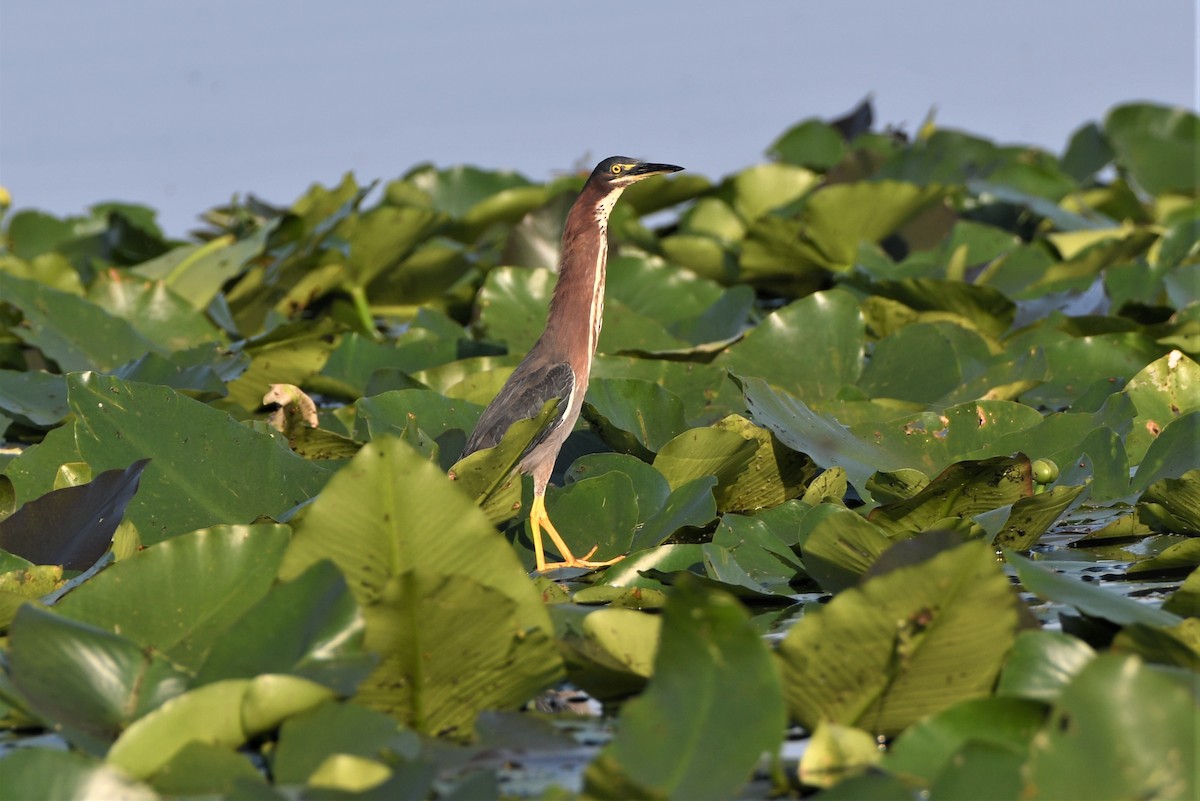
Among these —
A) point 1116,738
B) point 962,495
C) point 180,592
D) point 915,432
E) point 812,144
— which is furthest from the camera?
point 812,144

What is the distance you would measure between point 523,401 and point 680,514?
1.03 meters

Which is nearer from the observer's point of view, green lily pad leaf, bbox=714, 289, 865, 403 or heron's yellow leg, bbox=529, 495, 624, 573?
heron's yellow leg, bbox=529, 495, 624, 573

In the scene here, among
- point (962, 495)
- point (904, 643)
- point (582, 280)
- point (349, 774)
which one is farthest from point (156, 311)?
point (904, 643)

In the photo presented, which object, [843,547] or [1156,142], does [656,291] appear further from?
[1156,142]

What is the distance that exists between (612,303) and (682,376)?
82 centimetres

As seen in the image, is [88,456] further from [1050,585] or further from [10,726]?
[1050,585]

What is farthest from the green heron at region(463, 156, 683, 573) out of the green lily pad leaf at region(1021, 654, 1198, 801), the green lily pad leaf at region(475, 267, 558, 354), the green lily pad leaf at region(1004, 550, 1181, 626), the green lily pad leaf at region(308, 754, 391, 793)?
the green lily pad leaf at region(1021, 654, 1198, 801)

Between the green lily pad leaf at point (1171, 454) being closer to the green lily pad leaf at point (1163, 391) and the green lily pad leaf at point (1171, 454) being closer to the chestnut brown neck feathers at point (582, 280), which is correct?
the green lily pad leaf at point (1163, 391)

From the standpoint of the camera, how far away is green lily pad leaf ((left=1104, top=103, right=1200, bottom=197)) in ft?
28.2

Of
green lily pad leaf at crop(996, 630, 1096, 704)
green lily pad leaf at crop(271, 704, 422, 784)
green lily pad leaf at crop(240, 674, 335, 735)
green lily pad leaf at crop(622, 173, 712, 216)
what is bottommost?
green lily pad leaf at crop(271, 704, 422, 784)

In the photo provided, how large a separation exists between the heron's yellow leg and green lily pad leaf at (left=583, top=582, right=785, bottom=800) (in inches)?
55.5

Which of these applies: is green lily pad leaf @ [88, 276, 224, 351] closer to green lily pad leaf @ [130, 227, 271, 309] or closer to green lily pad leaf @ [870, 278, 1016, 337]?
green lily pad leaf @ [130, 227, 271, 309]

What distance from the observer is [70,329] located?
507 centimetres

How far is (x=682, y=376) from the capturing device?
4.54 metres
